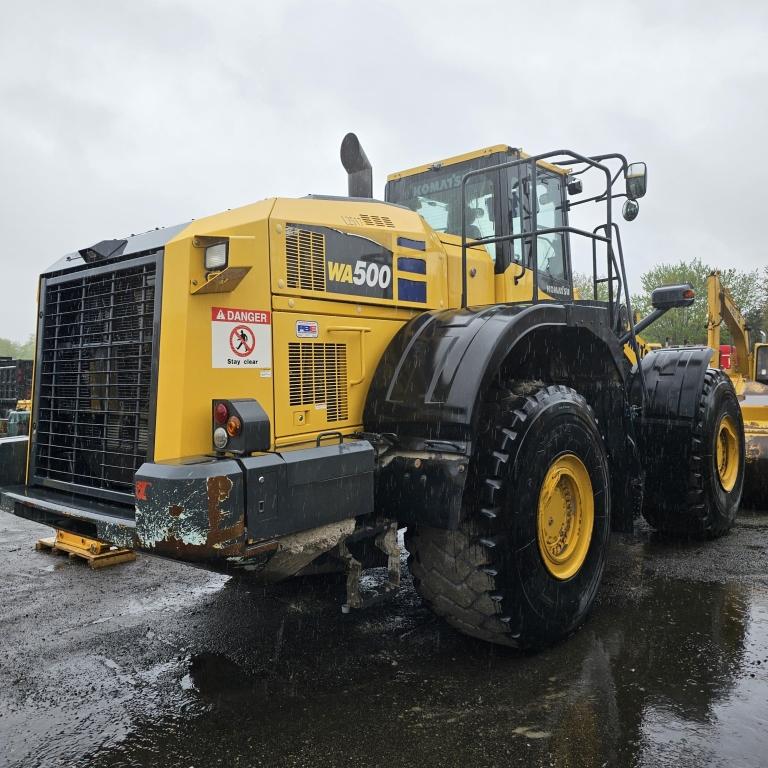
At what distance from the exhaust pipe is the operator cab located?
1.77 ft

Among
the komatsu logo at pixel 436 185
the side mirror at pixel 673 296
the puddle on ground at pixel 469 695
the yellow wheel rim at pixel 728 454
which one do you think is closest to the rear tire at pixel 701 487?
the yellow wheel rim at pixel 728 454

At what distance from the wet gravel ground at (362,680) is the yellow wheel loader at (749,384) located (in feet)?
6.20

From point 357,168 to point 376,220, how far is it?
90cm

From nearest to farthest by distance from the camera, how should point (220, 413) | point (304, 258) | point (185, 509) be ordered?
1. point (185, 509)
2. point (220, 413)
3. point (304, 258)

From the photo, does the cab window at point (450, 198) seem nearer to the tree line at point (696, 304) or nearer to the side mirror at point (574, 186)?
the side mirror at point (574, 186)

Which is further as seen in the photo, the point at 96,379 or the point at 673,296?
the point at 673,296

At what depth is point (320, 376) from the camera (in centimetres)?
332

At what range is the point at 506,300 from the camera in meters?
4.44

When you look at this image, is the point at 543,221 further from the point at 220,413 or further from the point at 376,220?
the point at 220,413

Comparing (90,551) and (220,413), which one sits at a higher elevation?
(220,413)

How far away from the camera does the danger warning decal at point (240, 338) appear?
2914 mm

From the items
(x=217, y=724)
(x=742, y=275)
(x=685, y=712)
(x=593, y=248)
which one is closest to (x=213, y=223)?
(x=217, y=724)

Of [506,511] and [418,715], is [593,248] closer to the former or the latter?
[506,511]

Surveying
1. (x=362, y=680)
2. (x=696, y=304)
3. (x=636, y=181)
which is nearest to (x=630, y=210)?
(x=636, y=181)
